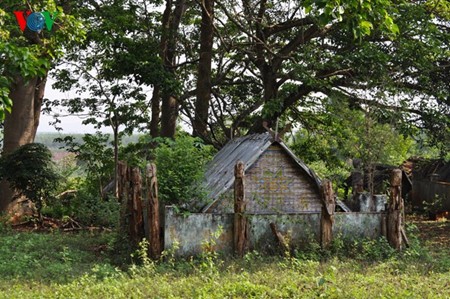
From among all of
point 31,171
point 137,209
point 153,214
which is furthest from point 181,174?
point 31,171

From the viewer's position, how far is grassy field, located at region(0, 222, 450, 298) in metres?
8.18

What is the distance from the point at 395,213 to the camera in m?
11.8

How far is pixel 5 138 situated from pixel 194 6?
833 cm

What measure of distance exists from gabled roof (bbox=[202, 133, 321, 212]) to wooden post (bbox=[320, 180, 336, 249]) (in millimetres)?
1722

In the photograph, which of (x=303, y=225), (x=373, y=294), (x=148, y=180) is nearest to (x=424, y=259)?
(x=303, y=225)

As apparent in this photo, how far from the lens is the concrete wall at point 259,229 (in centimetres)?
1110

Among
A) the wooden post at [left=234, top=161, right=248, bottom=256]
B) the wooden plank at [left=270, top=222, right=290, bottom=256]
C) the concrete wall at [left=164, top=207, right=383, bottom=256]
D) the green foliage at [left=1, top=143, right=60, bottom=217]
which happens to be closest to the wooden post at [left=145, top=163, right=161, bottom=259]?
the concrete wall at [left=164, top=207, right=383, bottom=256]

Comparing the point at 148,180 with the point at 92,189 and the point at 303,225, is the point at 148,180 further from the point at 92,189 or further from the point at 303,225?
the point at 92,189

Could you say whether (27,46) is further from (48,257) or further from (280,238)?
(280,238)

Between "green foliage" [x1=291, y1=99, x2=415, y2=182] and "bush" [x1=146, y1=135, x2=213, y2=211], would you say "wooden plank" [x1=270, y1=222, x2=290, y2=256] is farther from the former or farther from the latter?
"green foliage" [x1=291, y1=99, x2=415, y2=182]

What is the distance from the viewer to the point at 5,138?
57.8 ft

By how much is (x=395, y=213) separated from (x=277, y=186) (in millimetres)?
2543

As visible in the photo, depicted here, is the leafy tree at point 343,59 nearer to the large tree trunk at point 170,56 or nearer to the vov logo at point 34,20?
the large tree trunk at point 170,56

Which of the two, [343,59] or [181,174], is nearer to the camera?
[181,174]
